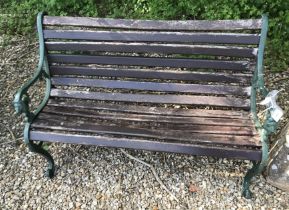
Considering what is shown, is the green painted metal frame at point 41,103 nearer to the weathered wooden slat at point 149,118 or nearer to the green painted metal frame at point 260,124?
the weathered wooden slat at point 149,118

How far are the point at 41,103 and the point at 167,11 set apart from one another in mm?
2246

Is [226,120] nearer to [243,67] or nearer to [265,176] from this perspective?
[243,67]

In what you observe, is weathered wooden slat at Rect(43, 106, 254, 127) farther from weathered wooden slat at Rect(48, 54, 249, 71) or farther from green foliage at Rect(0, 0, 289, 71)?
green foliage at Rect(0, 0, 289, 71)

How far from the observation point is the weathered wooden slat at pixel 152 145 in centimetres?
281

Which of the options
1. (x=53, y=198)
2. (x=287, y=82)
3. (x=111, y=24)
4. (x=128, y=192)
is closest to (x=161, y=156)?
(x=128, y=192)

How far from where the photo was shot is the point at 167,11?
16.1 ft

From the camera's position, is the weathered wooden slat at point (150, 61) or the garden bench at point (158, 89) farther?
the weathered wooden slat at point (150, 61)

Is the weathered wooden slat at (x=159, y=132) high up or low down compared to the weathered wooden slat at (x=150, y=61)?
down

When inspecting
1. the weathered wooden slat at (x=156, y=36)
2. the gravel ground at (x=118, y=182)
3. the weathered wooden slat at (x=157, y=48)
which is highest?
the weathered wooden slat at (x=156, y=36)

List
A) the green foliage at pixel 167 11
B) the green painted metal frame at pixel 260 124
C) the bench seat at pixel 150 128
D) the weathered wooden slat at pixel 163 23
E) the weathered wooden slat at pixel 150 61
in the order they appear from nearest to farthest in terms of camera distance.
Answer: the green painted metal frame at pixel 260 124, the bench seat at pixel 150 128, the weathered wooden slat at pixel 163 23, the weathered wooden slat at pixel 150 61, the green foliage at pixel 167 11

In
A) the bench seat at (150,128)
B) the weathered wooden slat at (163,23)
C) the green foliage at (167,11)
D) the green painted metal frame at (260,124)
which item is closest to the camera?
the green painted metal frame at (260,124)

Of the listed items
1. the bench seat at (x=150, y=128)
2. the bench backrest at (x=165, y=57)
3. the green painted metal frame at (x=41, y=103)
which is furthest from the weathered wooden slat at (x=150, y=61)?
the bench seat at (x=150, y=128)

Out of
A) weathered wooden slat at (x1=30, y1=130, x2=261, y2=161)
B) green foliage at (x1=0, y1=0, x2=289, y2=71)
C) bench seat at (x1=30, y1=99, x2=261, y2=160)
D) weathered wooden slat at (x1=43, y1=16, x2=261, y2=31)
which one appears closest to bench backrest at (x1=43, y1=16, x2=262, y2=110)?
weathered wooden slat at (x1=43, y1=16, x2=261, y2=31)

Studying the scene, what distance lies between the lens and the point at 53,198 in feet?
10.8
